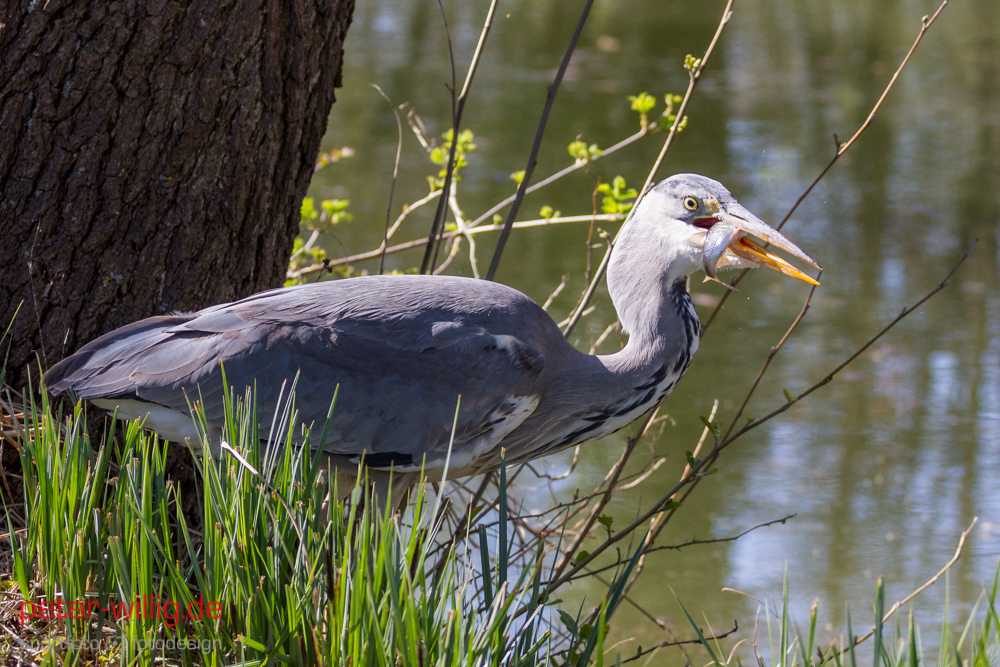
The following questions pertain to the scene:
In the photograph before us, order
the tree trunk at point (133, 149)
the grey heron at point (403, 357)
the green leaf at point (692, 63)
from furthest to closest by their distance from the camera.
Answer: the green leaf at point (692, 63) < the tree trunk at point (133, 149) < the grey heron at point (403, 357)

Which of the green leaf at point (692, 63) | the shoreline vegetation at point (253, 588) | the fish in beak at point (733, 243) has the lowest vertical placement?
the shoreline vegetation at point (253, 588)

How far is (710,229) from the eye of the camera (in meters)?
2.48

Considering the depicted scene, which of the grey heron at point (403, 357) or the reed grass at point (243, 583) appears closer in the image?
the reed grass at point (243, 583)

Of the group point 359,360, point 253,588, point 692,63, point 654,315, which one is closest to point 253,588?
point 253,588

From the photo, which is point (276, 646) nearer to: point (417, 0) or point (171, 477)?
point (171, 477)

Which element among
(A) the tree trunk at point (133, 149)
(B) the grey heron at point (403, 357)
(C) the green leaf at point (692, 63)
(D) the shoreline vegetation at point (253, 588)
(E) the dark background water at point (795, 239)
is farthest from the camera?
(E) the dark background water at point (795, 239)

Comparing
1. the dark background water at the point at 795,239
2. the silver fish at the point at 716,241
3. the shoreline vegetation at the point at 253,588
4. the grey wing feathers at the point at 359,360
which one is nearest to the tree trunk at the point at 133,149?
the grey wing feathers at the point at 359,360

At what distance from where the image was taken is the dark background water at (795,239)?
4270 mm

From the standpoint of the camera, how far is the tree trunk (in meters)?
2.55

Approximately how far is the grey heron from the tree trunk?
27cm

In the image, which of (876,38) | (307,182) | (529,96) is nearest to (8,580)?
(307,182)

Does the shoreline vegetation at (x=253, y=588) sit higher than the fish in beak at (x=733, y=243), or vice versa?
the fish in beak at (x=733, y=243)

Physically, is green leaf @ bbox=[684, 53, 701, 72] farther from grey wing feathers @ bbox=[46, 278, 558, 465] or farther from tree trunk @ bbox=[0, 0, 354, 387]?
tree trunk @ bbox=[0, 0, 354, 387]

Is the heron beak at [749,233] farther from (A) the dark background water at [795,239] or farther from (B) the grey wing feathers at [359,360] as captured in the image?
(A) the dark background water at [795,239]
